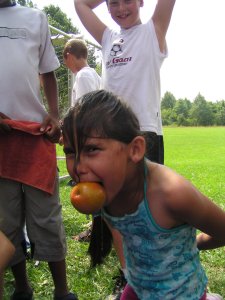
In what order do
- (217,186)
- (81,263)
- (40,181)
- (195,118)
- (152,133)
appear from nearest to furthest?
(40,181) < (152,133) < (81,263) < (217,186) < (195,118)

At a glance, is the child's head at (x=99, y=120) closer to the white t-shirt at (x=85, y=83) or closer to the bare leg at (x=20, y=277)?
the bare leg at (x=20, y=277)

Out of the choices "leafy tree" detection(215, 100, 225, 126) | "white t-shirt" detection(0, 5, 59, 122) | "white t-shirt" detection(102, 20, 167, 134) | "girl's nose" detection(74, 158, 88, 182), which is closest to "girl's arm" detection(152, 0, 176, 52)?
"white t-shirt" detection(102, 20, 167, 134)

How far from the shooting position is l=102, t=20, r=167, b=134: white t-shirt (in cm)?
263

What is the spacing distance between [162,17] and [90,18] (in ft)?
1.97

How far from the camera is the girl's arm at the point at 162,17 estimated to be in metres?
2.70

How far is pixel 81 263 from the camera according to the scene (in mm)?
3305

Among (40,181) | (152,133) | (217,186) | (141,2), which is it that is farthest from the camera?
(217,186)

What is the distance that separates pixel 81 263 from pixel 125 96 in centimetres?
147

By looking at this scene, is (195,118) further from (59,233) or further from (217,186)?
(59,233)

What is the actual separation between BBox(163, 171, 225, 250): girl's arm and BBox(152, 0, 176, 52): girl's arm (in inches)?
55.8

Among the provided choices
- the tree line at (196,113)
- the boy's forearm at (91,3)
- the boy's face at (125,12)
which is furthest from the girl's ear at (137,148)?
the tree line at (196,113)

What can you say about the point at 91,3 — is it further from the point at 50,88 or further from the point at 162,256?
the point at 162,256

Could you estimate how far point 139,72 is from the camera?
2.64m

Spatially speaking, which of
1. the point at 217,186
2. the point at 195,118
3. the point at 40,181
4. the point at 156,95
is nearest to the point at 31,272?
the point at 40,181
